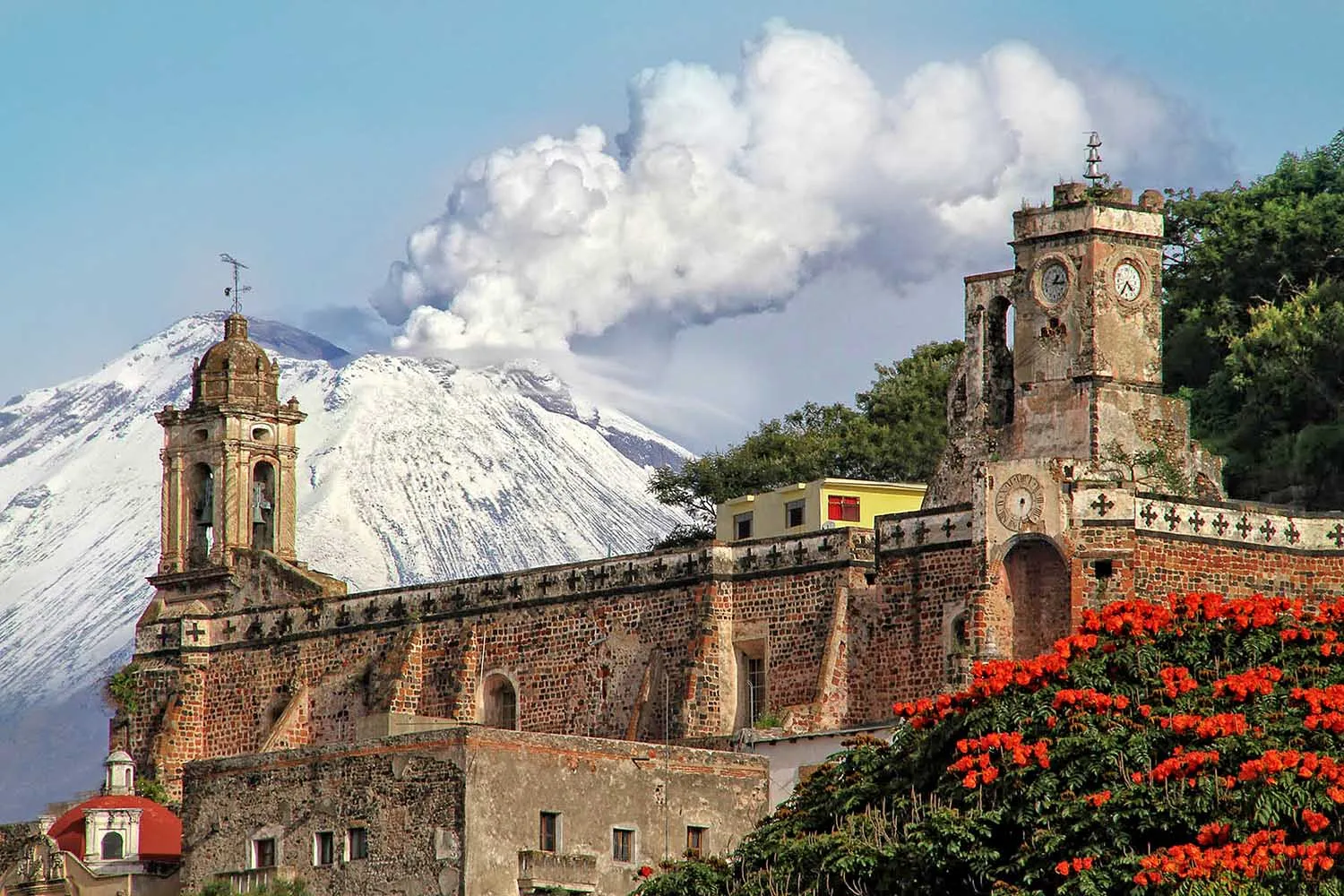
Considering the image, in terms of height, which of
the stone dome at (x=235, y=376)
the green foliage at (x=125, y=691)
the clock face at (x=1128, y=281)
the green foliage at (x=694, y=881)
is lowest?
the green foliage at (x=694, y=881)

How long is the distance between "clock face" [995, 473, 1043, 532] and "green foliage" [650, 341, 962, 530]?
68.7ft

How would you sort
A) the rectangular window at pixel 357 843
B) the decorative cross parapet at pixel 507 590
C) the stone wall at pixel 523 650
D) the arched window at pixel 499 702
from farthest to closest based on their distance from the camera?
the arched window at pixel 499 702, the decorative cross parapet at pixel 507 590, the stone wall at pixel 523 650, the rectangular window at pixel 357 843

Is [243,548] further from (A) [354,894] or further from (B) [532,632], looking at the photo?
(A) [354,894]

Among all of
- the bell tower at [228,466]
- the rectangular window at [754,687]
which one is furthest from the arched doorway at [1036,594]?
the bell tower at [228,466]

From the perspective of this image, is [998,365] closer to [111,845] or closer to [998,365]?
[998,365]

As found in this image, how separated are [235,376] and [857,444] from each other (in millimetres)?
16712

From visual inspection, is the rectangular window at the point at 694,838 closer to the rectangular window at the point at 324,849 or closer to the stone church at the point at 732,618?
the stone church at the point at 732,618

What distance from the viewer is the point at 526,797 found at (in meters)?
45.8

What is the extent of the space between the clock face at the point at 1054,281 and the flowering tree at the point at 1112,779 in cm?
1663

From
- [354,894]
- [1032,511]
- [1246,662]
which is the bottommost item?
[354,894]

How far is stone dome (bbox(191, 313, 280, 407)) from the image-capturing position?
245 ft

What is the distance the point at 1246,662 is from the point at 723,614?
65.4 feet

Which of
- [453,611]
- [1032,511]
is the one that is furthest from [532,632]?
[1032,511]

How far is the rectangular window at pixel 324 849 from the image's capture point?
154 feet
